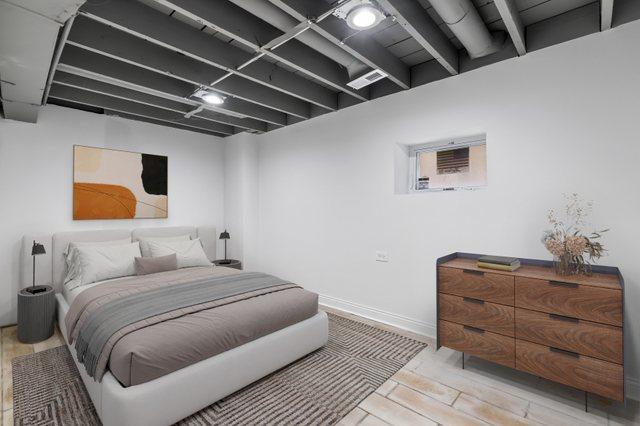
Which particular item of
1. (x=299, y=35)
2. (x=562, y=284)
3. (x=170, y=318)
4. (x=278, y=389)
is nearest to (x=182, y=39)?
(x=299, y=35)

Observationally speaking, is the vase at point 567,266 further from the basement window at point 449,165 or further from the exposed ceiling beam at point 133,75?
the exposed ceiling beam at point 133,75

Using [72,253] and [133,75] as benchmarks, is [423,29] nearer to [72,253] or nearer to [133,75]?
[133,75]

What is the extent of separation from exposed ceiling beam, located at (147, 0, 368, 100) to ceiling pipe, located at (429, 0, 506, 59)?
1.10m

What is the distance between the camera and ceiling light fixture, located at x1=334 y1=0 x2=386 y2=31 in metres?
1.91

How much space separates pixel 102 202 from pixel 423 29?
160 inches

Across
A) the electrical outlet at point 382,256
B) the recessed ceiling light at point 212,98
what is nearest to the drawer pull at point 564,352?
the electrical outlet at point 382,256

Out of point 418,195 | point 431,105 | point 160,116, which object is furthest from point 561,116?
point 160,116

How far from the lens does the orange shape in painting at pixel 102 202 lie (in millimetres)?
3696

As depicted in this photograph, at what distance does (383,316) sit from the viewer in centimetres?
340

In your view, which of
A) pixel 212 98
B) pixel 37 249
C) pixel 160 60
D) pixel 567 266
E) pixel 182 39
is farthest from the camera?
pixel 212 98

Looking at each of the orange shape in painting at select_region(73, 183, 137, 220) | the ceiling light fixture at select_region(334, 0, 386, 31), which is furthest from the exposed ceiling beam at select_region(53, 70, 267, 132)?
the ceiling light fixture at select_region(334, 0, 386, 31)

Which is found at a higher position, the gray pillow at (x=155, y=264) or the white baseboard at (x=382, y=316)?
the gray pillow at (x=155, y=264)

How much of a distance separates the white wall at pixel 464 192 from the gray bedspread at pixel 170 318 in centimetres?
108

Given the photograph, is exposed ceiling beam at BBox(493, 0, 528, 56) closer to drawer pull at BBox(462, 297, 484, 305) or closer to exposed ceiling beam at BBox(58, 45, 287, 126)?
drawer pull at BBox(462, 297, 484, 305)
